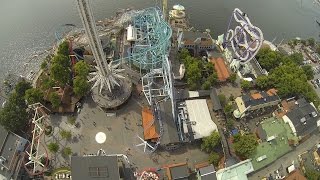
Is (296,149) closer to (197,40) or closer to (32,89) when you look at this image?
(197,40)

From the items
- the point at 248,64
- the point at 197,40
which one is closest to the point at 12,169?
the point at 197,40

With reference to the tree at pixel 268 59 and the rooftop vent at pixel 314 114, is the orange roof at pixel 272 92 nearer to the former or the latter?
the tree at pixel 268 59

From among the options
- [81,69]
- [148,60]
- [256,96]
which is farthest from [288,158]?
[81,69]

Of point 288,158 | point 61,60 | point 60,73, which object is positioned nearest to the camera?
point 288,158

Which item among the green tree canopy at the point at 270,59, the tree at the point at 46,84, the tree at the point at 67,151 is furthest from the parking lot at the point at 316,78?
the tree at the point at 46,84

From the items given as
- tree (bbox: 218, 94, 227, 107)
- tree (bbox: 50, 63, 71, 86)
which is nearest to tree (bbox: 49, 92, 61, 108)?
tree (bbox: 50, 63, 71, 86)

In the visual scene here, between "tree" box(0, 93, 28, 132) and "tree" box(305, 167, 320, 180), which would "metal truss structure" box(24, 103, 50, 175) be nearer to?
"tree" box(0, 93, 28, 132)

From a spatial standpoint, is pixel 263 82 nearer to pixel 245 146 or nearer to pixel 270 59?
pixel 270 59
